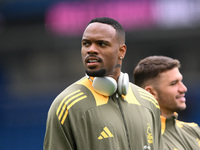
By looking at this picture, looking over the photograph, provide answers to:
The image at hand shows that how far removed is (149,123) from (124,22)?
10833 millimetres

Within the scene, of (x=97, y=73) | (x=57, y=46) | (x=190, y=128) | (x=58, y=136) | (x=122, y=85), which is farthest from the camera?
(x=57, y=46)

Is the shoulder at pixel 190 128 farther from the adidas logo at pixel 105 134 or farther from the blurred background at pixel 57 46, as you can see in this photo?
the blurred background at pixel 57 46

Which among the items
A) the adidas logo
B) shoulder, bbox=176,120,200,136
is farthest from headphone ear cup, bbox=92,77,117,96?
shoulder, bbox=176,120,200,136

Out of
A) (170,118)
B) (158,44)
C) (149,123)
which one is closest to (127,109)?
(149,123)

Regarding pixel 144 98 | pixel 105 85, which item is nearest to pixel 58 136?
pixel 105 85

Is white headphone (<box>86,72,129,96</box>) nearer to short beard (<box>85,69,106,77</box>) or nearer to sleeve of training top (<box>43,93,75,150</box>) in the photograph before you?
short beard (<box>85,69,106,77</box>)

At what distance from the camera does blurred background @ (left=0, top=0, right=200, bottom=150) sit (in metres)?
13.7

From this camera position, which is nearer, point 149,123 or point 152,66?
point 149,123

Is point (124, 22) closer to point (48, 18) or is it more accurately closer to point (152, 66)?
point (48, 18)

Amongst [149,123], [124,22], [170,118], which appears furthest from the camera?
[124,22]

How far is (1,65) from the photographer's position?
16688mm

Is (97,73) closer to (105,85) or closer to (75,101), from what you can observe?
(105,85)

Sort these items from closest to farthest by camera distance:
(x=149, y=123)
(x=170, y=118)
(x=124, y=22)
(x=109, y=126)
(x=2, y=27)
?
(x=109, y=126), (x=149, y=123), (x=170, y=118), (x=124, y=22), (x=2, y=27)

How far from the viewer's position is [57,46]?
1597 centimetres
